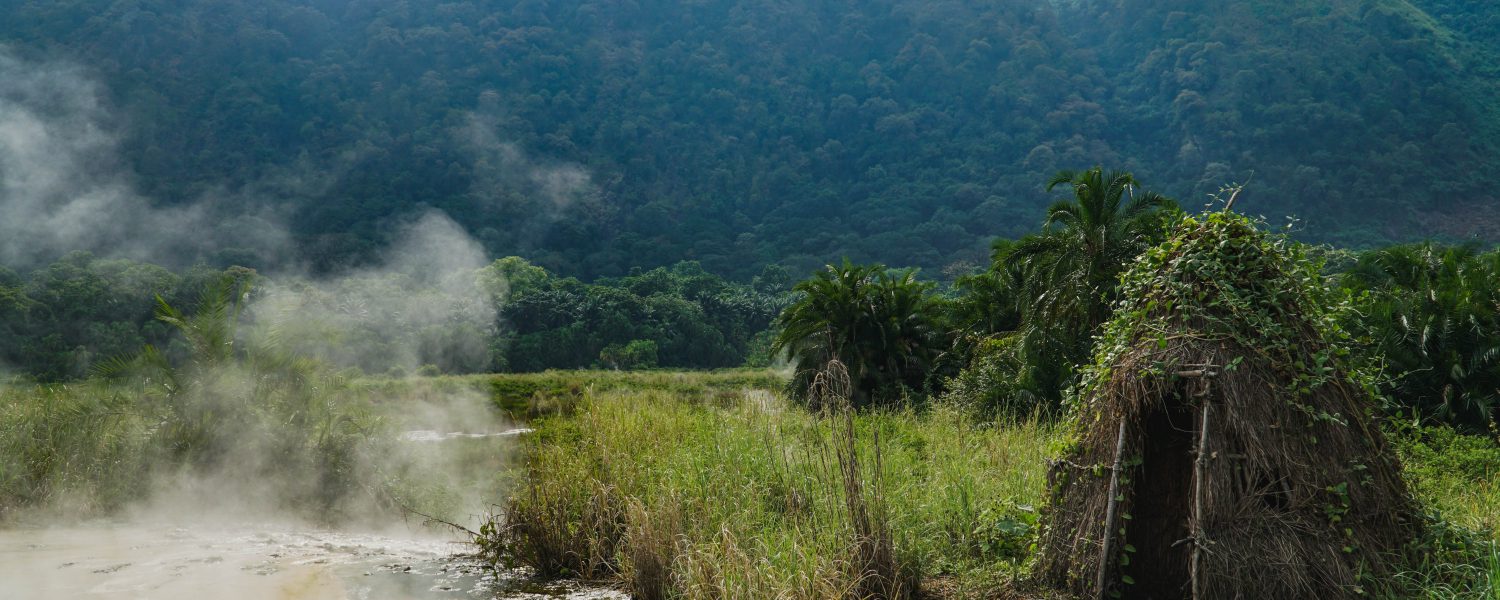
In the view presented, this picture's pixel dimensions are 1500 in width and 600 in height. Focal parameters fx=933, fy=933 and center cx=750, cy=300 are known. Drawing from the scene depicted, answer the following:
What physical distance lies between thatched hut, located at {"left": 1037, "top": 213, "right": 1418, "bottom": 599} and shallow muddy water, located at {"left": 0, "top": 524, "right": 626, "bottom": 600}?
4001mm

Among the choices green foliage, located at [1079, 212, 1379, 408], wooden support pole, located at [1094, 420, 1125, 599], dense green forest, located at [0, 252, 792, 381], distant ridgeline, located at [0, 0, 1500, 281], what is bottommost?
wooden support pole, located at [1094, 420, 1125, 599]

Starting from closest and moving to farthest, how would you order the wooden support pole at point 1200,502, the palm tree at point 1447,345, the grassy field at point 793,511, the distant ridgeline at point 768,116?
the wooden support pole at point 1200,502 < the grassy field at point 793,511 < the palm tree at point 1447,345 < the distant ridgeline at point 768,116

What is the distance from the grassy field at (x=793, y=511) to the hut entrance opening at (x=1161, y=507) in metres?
0.67

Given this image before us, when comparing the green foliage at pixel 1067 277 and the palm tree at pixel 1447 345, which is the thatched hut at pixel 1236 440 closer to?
the green foliage at pixel 1067 277

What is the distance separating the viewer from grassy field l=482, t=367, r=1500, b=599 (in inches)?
249

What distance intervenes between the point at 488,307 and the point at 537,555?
212ft

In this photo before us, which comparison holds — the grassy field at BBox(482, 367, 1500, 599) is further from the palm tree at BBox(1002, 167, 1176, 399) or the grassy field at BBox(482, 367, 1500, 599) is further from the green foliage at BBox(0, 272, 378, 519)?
the palm tree at BBox(1002, 167, 1176, 399)

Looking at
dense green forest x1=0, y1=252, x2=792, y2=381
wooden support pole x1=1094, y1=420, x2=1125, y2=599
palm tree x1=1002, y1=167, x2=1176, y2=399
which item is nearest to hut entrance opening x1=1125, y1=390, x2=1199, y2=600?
wooden support pole x1=1094, y1=420, x2=1125, y2=599

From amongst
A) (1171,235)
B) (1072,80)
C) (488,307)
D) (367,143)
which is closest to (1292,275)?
(1171,235)

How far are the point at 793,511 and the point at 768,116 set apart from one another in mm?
123606

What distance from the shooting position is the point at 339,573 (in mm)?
8633

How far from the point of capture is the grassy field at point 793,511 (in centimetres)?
633

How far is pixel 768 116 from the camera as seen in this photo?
421 ft

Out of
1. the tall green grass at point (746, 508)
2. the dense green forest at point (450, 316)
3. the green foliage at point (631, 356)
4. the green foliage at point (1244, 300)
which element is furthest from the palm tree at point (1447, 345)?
the green foliage at point (631, 356)
